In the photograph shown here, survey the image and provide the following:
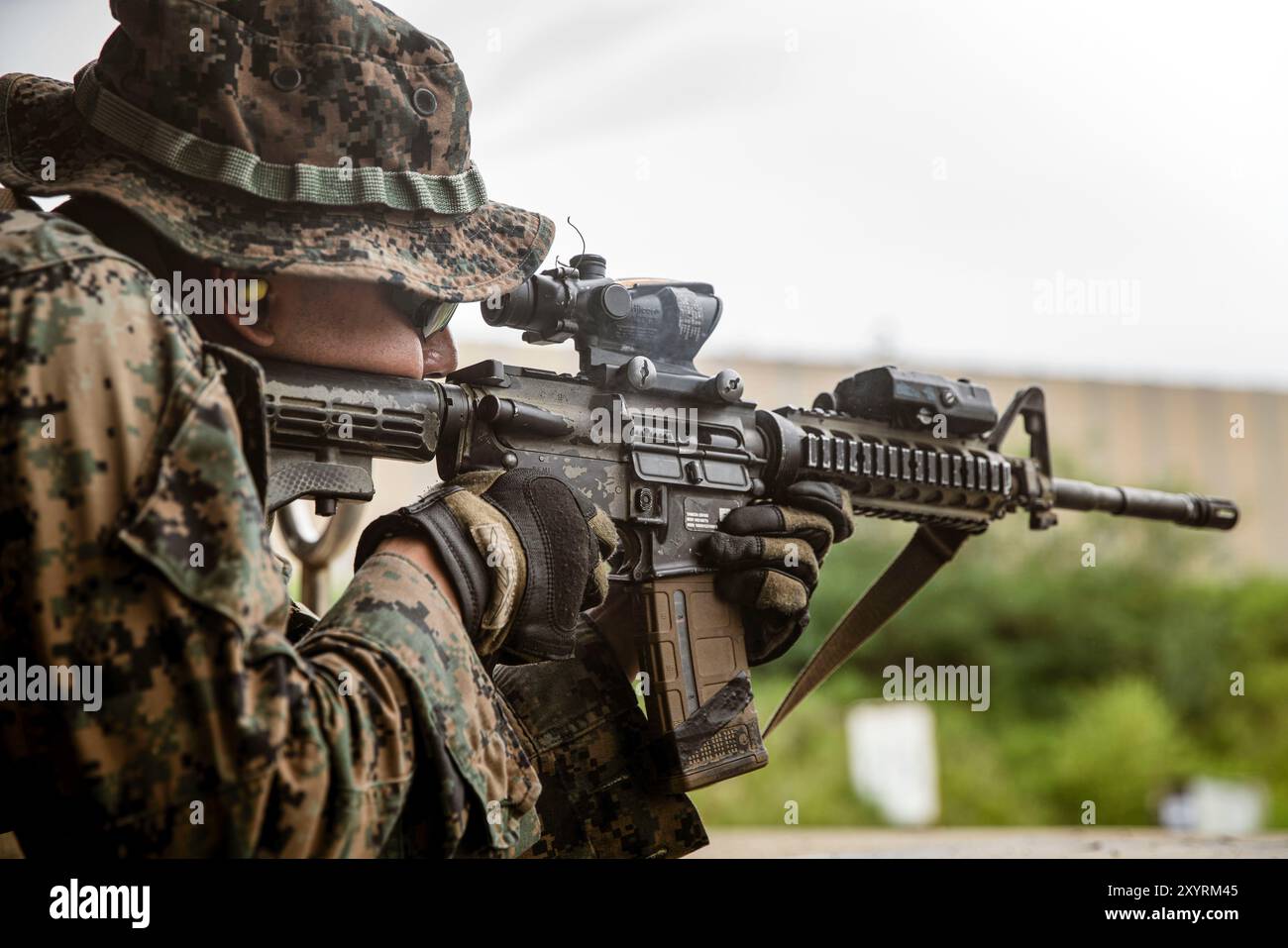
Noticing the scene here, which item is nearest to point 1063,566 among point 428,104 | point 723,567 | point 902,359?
point 902,359

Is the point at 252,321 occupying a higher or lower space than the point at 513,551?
higher

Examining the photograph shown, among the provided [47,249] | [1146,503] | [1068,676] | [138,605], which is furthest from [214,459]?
[1068,676]

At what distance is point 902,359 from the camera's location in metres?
9.20

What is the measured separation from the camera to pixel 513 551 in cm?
171

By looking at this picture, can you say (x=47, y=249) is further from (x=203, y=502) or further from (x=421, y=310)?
(x=421, y=310)

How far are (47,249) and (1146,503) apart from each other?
3098 millimetres

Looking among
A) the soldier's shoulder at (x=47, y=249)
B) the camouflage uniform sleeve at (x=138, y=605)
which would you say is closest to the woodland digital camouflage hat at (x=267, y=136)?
the soldier's shoulder at (x=47, y=249)

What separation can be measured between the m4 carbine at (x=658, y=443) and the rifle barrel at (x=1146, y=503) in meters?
0.55

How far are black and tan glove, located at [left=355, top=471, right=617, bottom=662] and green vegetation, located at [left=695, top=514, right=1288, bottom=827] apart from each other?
6962 millimetres

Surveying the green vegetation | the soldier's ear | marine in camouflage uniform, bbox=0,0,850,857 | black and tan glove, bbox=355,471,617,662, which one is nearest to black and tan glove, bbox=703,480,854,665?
black and tan glove, bbox=355,471,617,662

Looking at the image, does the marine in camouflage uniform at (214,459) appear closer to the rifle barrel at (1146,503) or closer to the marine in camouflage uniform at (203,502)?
the marine in camouflage uniform at (203,502)
